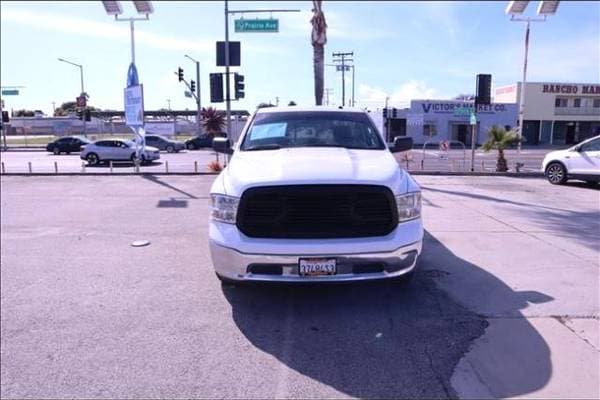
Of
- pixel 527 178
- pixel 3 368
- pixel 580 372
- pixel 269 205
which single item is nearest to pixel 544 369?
pixel 580 372

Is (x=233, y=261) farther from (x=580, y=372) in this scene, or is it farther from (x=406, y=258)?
(x=580, y=372)

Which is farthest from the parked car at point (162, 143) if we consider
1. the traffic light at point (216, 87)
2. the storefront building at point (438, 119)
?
the storefront building at point (438, 119)

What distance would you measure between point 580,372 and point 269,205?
104 inches

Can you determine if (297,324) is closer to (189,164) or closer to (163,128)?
(189,164)

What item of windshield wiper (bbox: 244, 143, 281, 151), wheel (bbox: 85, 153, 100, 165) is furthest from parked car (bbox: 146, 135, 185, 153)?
windshield wiper (bbox: 244, 143, 281, 151)

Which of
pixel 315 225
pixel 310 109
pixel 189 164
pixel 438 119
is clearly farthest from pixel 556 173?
pixel 438 119

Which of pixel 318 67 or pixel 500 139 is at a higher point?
pixel 318 67

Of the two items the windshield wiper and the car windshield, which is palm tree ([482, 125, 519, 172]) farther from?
the windshield wiper

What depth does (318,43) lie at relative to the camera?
18797 millimetres

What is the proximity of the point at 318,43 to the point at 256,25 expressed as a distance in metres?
2.91

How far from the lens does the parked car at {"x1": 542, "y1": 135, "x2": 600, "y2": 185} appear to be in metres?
13.7

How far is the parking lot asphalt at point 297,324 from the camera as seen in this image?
3344 mm

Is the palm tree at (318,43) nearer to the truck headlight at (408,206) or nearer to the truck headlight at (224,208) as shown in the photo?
the truck headlight at (408,206)

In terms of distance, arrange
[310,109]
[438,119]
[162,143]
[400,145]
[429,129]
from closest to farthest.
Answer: [310,109]
[400,145]
[162,143]
[438,119]
[429,129]
